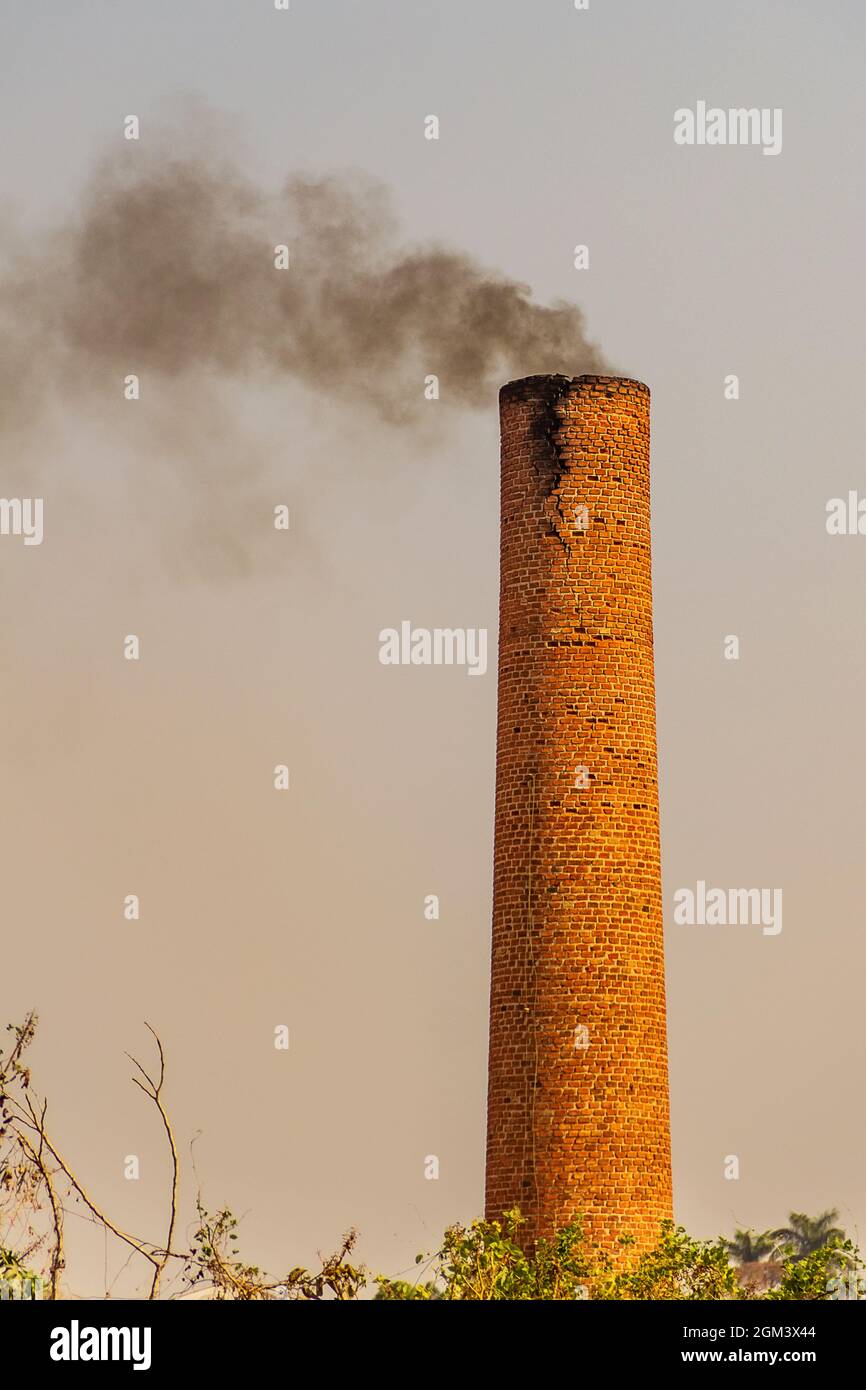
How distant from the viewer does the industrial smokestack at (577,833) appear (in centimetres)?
2609

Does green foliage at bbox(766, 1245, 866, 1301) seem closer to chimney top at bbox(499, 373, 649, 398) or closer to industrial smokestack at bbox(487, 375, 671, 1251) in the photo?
industrial smokestack at bbox(487, 375, 671, 1251)

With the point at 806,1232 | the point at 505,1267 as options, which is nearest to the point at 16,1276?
the point at 505,1267

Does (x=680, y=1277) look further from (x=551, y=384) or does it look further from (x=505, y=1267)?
(x=551, y=384)

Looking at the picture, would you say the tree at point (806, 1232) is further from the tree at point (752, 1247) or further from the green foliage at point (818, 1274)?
the green foliage at point (818, 1274)

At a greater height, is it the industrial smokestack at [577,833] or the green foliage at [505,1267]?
the industrial smokestack at [577,833]

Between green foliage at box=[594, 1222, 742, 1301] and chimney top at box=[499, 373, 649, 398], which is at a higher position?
chimney top at box=[499, 373, 649, 398]

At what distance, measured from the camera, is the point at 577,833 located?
26594 mm

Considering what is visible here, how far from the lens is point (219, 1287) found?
20.8 metres

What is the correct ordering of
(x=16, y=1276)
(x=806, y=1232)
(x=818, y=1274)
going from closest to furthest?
(x=16, y=1276) < (x=818, y=1274) < (x=806, y=1232)

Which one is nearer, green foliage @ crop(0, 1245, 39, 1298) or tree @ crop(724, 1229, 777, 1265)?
green foliage @ crop(0, 1245, 39, 1298)

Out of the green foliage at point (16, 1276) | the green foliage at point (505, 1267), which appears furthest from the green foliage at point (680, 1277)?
the green foliage at point (16, 1276)

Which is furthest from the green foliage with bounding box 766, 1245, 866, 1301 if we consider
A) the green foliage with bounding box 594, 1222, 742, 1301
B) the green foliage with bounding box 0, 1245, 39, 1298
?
the green foliage with bounding box 0, 1245, 39, 1298

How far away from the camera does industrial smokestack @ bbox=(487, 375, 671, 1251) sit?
2609cm
